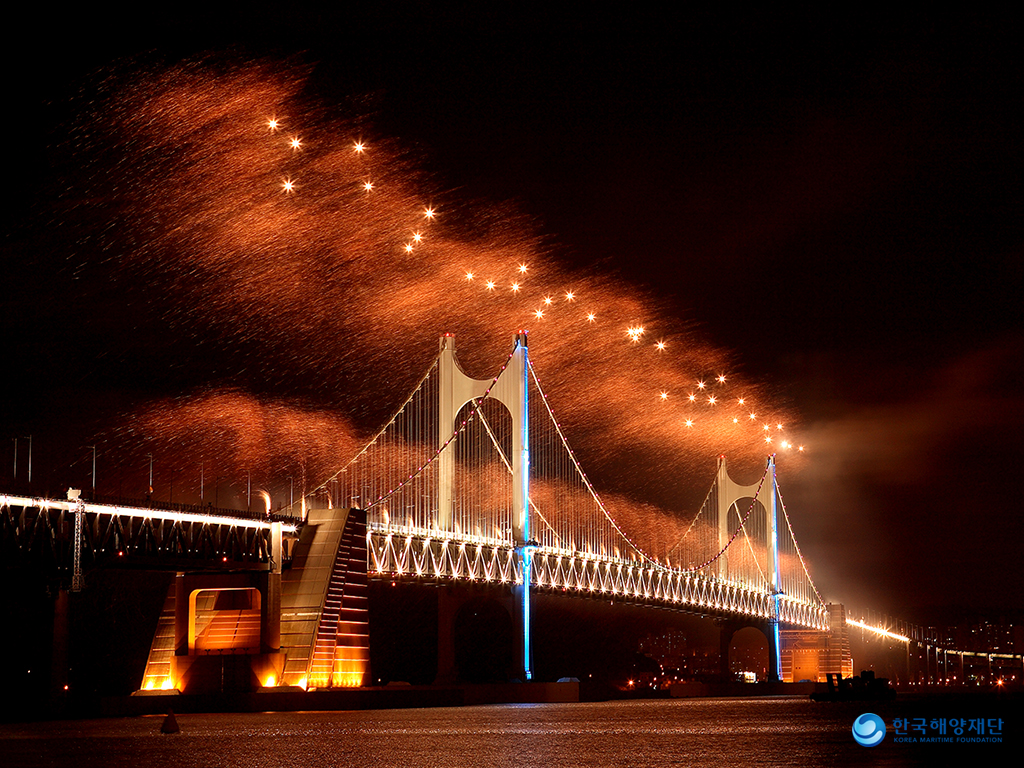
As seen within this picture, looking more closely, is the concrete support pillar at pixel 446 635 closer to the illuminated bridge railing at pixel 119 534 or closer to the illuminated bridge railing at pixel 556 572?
the illuminated bridge railing at pixel 556 572

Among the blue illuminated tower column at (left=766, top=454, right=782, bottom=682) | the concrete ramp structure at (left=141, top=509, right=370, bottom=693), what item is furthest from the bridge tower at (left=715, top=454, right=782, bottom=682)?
the concrete ramp structure at (left=141, top=509, right=370, bottom=693)

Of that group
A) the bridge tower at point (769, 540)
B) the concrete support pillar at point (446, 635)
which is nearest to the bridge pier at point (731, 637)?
the bridge tower at point (769, 540)

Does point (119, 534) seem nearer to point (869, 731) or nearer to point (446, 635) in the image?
point (446, 635)

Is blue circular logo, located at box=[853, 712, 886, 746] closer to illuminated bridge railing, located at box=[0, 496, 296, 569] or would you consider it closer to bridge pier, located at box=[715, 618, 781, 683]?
illuminated bridge railing, located at box=[0, 496, 296, 569]

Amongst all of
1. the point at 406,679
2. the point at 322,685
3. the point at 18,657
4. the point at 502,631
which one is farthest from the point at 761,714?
the point at 502,631

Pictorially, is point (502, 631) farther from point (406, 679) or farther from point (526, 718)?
point (526, 718)

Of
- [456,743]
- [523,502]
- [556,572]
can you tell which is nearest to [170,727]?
[456,743]
